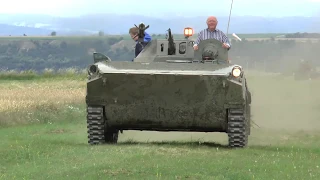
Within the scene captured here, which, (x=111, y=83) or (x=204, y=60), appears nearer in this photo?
(x=111, y=83)

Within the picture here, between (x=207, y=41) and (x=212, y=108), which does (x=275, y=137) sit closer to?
(x=207, y=41)

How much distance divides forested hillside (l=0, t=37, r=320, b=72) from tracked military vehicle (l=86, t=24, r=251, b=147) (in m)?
8.92

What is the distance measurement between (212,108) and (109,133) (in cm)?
226

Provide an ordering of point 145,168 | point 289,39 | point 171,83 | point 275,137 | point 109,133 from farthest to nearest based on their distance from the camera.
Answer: point 289,39 → point 275,137 → point 109,133 → point 171,83 → point 145,168

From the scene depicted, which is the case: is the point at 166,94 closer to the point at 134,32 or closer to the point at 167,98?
the point at 167,98

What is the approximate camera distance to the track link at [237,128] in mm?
13352

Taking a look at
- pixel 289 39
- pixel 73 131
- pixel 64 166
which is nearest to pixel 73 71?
pixel 289 39

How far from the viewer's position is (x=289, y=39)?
46.8 metres

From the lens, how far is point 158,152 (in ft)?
40.4

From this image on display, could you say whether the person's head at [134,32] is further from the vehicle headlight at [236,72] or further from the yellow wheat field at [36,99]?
the yellow wheat field at [36,99]

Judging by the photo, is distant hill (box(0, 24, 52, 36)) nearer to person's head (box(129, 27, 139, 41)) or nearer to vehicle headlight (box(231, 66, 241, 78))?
person's head (box(129, 27, 139, 41))

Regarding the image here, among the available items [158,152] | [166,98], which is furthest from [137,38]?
[158,152]

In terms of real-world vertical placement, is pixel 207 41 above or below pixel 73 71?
above

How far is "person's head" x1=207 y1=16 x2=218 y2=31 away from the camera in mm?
15523
